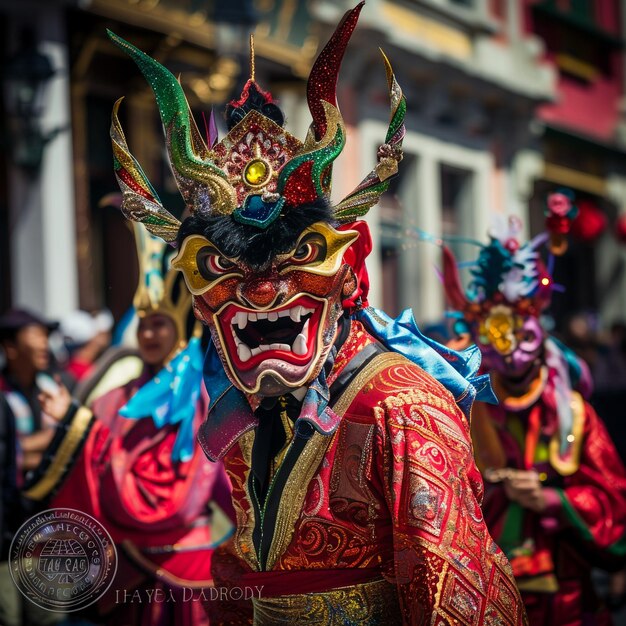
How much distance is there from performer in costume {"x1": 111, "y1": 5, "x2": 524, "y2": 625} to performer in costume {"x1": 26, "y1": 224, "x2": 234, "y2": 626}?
4.88ft

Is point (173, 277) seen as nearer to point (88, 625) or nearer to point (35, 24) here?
point (88, 625)

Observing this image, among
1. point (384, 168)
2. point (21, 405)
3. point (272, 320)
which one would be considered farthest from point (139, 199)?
point (21, 405)

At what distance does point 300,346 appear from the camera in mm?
2701

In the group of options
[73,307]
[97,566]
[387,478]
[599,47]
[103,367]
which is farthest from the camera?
[599,47]

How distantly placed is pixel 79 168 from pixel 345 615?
7.46 metres

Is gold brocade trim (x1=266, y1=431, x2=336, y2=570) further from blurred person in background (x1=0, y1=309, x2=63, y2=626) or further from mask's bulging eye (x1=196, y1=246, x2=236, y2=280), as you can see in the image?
blurred person in background (x1=0, y1=309, x2=63, y2=626)

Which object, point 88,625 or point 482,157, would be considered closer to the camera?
point 88,625

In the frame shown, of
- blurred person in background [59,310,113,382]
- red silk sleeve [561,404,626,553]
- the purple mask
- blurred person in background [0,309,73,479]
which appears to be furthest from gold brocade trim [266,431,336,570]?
blurred person in background [59,310,113,382]

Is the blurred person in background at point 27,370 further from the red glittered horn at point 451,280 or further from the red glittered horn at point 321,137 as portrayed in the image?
the red glittered horn at point 321,137

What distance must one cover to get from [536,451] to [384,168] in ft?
6.50

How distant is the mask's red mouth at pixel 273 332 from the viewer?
8.86 ft

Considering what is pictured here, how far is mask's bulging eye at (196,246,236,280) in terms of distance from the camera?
272 cm

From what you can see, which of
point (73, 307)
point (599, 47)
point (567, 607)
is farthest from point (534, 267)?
point (599, 47)

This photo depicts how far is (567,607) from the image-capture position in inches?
168
